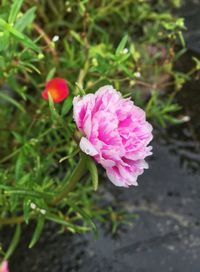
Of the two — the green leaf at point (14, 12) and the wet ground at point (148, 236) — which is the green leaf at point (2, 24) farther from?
the wet ground at point (148, 236)

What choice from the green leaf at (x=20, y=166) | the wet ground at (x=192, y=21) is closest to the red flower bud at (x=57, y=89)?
the green leaf at (x=20, y=166)

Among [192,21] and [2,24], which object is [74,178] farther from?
[192,21]

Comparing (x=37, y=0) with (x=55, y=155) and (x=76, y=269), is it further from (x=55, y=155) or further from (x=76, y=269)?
(x=76, y=269)

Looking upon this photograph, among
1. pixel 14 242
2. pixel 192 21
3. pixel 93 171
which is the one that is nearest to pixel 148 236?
pixel 14 242

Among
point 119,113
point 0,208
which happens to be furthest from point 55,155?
point 119,113

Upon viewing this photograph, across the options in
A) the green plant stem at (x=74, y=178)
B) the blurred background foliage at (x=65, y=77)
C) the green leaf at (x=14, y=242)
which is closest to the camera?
the green plant stem at (x=74, y=178)

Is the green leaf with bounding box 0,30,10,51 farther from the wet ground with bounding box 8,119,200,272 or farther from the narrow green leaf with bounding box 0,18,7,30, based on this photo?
the wet ground with bounding box 8,119,200,272

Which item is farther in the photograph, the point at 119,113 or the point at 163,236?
the point at 163,236
